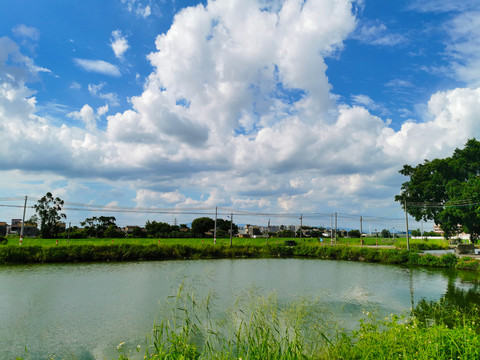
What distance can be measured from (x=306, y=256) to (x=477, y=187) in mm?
19958

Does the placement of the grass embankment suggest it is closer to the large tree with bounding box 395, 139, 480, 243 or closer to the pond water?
the pond water

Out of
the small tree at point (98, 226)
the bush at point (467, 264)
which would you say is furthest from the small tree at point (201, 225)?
the bush at point (467, 264)

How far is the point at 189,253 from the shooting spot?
35.8 m

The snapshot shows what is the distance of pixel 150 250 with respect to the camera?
Result: 33.6m

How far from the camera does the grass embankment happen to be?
27594mm

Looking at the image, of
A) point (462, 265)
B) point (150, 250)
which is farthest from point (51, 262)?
point (462, 265)

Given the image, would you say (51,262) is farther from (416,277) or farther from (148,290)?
(416,277)

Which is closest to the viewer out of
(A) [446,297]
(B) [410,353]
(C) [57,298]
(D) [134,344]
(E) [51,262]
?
(B) [410,353]

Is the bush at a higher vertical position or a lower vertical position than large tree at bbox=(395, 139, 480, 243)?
lower

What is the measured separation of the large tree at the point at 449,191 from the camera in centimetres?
3250

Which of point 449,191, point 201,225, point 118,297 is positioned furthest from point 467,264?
point 201,225

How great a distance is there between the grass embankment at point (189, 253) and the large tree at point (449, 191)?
6.73 metres

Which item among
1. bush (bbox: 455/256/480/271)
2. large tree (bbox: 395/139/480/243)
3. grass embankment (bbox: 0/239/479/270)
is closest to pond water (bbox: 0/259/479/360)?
bush (bbox: 455/256/480/271)

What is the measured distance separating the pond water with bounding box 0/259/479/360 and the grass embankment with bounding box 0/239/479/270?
311 centimetres
